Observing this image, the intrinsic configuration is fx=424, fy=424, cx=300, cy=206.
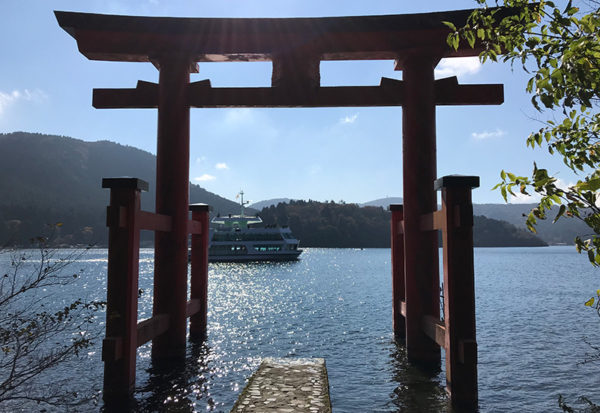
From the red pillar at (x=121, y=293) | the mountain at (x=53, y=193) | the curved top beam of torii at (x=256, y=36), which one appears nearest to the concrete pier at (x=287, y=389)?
the red pillar at (x=121, y=293)

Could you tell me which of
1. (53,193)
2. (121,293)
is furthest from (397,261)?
(53,193)

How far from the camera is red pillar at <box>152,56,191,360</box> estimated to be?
8.31 metres

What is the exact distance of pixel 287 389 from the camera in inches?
256

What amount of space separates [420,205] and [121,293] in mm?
5477

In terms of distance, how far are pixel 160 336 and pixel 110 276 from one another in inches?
101

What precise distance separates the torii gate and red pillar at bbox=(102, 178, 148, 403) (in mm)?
1468

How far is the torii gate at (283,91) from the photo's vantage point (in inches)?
320

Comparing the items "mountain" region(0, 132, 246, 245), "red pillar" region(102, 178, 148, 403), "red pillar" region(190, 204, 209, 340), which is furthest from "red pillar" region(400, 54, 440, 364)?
"mountain" region(0, 132, 246, 245)

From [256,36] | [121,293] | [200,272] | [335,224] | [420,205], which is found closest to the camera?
[121,293]

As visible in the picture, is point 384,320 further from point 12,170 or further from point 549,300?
point 12,170

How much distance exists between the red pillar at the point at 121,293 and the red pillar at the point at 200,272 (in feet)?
14.1

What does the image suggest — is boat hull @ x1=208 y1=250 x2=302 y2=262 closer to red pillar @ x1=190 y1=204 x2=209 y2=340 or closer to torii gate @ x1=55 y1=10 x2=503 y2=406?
red pillar @ x1=190 y1=204 x2=209 y2=340

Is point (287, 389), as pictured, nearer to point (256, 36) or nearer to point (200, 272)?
point (200, 272)

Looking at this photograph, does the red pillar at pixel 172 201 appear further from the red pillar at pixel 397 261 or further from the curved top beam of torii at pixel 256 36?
the red pillar at pixel 397 261
